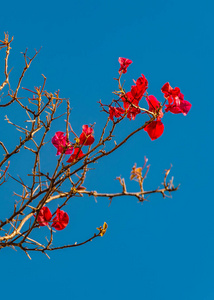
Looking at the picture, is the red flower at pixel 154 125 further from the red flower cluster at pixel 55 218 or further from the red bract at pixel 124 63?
the red flower cluster at pixel 55 218

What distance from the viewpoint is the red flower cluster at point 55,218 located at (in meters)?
2.95

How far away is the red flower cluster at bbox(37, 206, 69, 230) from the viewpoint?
116 inches

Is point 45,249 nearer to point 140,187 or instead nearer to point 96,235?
point 96,235

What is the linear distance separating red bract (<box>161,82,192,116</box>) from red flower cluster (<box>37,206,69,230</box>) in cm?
112

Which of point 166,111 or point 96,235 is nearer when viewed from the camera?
point 96,235

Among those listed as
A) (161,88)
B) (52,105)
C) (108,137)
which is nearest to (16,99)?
(52,105)

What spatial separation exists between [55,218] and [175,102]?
1.27 m

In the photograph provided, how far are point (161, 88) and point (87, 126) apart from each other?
649mm

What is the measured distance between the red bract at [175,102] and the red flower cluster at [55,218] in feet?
3.68

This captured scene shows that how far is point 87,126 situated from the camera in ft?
9.43

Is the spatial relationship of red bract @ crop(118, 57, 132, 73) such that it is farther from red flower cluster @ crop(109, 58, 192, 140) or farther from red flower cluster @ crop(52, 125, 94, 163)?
red flower cluster @ crop(52, 125, 94, 163)

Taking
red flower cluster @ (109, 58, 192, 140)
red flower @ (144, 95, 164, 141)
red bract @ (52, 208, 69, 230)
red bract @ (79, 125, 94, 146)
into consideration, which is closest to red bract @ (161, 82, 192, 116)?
red flower cluster @ (109, 58, 192, 140)

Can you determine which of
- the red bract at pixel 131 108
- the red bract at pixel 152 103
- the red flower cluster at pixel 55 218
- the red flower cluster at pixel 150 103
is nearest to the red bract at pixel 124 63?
the red flower cluster at pixel 150 103

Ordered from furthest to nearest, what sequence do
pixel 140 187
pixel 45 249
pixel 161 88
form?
pixel 161 88, pixel 45 249, pixel 140 187
